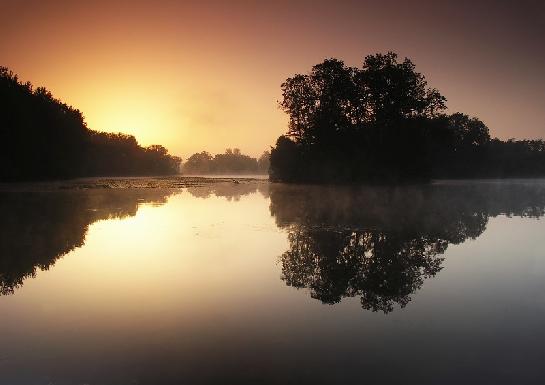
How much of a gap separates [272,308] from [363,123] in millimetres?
63359

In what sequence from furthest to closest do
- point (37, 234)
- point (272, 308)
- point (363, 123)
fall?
point (363, 123) → point (37, 234) → point (272, 308)

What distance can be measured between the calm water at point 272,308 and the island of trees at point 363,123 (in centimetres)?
4858

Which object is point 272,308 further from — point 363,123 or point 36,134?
point 36,134

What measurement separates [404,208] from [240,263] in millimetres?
19102

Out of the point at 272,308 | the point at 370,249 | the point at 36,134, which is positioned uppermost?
the point at 36,134

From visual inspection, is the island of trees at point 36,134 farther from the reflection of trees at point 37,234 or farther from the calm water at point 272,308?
the calm water at point 272,308

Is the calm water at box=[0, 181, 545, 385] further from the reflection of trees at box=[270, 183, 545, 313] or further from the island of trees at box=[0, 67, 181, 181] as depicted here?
the island of trees at box=[0, 67, 181, 181]

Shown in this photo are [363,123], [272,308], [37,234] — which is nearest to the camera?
[272,308]

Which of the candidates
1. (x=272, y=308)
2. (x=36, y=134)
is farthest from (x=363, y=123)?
(x=272, y=308)

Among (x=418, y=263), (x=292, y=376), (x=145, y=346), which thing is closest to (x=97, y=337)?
(x=145, y=346)

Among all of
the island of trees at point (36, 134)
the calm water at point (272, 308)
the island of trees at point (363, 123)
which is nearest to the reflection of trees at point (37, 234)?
the calm water at point (272, 308)

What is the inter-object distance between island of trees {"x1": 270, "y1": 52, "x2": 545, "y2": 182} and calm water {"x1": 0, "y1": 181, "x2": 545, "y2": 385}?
4858 cm

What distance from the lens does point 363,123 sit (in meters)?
68.2

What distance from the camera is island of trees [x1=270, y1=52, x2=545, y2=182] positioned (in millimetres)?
64750
